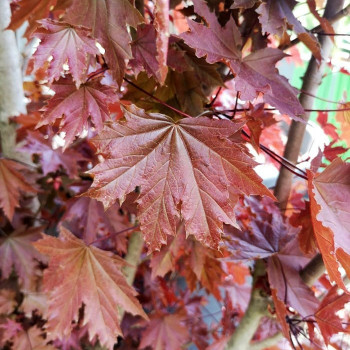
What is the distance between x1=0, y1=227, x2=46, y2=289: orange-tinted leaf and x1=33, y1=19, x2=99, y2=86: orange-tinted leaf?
519 millimetres

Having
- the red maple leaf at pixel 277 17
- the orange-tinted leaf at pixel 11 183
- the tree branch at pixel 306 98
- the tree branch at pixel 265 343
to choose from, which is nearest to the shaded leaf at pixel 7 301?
the orange-tinted leaf at pixel 11 183

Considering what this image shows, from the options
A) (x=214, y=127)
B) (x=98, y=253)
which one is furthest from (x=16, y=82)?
(x=214, y=127)

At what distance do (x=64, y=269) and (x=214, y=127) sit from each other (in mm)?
350

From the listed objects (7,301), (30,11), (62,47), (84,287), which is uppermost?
(30,11)

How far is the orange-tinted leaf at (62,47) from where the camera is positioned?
389 mm

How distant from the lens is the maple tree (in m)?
0.38

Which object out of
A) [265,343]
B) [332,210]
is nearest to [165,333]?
[265,343]

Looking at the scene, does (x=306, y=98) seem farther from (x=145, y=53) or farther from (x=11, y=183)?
(x=11, y=183)

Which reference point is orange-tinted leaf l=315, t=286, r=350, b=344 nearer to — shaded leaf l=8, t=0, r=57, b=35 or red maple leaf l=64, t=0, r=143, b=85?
red maple leaf l=64, t=0, r=143, b=85

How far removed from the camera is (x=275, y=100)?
435mm

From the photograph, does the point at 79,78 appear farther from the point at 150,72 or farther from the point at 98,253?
the point at 98,253

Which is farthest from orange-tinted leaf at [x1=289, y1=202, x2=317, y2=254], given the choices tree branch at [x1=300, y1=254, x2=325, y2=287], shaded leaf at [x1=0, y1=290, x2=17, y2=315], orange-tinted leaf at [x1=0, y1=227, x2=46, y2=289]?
shaded leaf at [x1=0, y1=290, x2=17, y2=315]

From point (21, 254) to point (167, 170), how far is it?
1.84 ft

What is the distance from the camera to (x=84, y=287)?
1.95 ft
